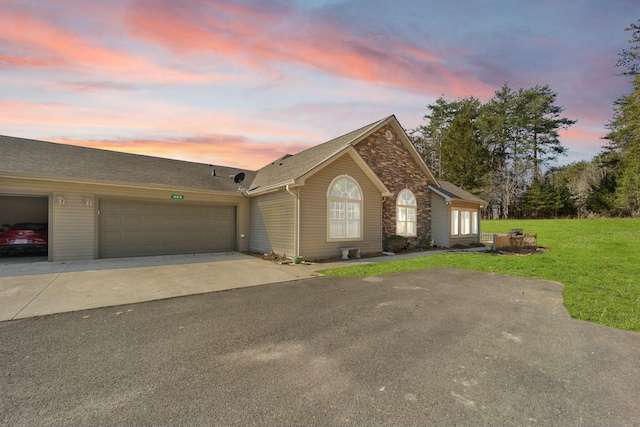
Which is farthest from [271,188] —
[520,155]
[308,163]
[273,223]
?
[520,155]

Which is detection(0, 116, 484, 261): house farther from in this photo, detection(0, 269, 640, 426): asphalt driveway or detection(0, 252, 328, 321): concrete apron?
detection(0, 269, 640, 426): asphalt driveway

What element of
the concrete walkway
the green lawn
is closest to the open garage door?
the concrete walkway

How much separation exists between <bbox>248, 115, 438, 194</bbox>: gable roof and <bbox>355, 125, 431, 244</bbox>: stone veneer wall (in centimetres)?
32

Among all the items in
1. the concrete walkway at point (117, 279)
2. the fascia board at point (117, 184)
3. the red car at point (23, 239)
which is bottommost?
the concrete walkway at point (117, 279)

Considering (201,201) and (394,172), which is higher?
(394,172)

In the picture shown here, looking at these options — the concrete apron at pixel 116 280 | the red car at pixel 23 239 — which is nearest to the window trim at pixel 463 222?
the concrete apron at pixel 116 280

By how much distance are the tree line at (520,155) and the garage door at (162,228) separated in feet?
105

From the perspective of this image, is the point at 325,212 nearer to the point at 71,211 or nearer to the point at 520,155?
the point at 71,211

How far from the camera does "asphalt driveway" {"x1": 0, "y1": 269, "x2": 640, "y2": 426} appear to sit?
2373 millimetres

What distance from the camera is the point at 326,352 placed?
348cm

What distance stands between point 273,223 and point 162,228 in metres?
4.80

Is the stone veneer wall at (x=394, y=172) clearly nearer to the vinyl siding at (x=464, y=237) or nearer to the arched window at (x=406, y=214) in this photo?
the arched window at (x=406, y=214)

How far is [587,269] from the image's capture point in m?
8.84

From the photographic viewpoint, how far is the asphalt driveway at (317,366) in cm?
237
